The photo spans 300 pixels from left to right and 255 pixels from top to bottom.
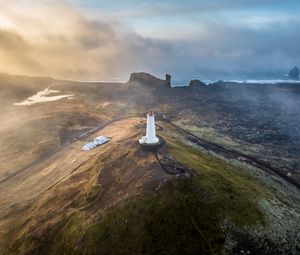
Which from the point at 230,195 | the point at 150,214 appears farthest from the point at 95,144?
the point at 150,214

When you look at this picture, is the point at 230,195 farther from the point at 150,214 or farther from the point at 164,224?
the point at 150,214

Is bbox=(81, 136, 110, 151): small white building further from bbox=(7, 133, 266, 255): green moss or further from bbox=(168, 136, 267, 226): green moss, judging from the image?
bbox=(7, 133, 266, 255): green moss

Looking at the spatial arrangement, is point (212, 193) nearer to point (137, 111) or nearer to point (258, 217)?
point (258, 217)

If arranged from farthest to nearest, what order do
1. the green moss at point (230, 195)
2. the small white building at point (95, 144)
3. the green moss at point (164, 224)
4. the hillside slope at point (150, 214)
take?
the small white building at point (95, 144) < the green moss at point (230, 195) < the hillside slope at point (150, 214) < the green moss at point (164, 224)

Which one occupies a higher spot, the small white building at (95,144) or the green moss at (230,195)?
the green moss at (230,195)

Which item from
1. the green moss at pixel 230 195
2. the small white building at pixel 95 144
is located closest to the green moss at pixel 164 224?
the green moss at pixel 230 195

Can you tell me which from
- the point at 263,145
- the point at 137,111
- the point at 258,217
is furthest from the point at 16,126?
the point at 258,217

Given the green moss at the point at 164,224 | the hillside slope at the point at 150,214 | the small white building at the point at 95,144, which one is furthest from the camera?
the small white building at the point at 95,144

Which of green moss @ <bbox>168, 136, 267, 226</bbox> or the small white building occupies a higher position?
green moss @ <bbox>168, 136, 267, 226</bbox>

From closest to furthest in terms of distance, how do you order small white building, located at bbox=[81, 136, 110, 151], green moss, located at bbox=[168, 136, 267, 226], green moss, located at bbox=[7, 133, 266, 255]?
green moss, located at bbox=[7, 133, 266, 255] → green moss, located at bbox=[168, 136, 267, 226] → small white building, located at bbox=[81, 136, 110, 151]

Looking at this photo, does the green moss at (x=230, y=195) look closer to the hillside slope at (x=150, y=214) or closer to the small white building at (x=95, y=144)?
the hillside slope at (x=150, y=214)

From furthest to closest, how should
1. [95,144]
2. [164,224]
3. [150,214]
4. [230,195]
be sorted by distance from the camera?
[95,144]
[230,195]
[150,214]
[164,224]

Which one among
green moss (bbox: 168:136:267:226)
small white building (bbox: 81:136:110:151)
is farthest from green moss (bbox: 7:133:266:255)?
small white building (bbox: 81:136:110:151)
